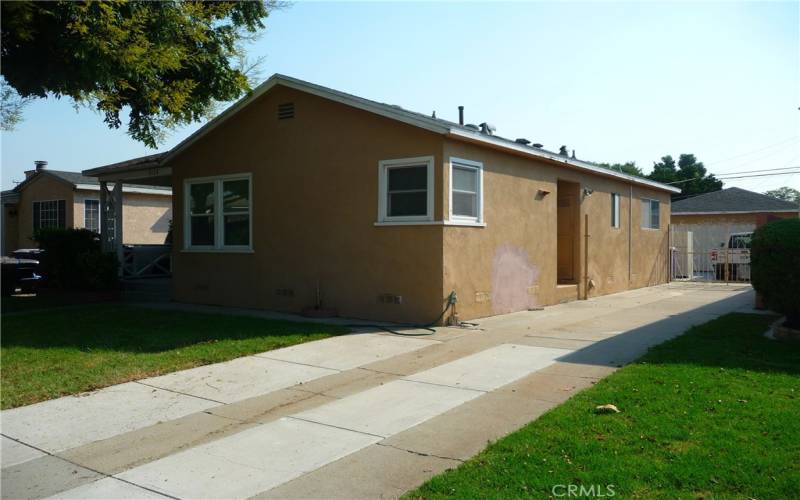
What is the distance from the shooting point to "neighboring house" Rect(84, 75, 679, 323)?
1138 centimetres

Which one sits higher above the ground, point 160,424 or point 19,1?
point 19,1

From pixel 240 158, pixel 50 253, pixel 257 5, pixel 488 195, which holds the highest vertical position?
pixel 257 5

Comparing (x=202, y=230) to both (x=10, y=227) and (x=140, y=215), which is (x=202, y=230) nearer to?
(x=140, y=215)

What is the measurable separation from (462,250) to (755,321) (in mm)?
5365

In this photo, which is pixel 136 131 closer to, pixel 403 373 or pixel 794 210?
pixel 403 373

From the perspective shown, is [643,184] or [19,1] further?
[643,184]

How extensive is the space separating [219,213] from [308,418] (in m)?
9.45

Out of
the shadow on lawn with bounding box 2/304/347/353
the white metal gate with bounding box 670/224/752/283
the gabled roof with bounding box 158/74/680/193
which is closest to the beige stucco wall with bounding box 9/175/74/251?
the gabled roof with bounding box 158/74/680/193

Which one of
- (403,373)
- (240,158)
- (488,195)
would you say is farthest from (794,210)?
(403,373)

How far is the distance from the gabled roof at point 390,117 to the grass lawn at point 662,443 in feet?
17.2

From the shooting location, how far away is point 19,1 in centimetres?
688

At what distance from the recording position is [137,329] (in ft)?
35.3

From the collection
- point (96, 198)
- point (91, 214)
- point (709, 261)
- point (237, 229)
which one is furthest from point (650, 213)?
point (91, 214)

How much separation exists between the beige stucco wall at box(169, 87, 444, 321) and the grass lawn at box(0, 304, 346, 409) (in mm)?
1428
